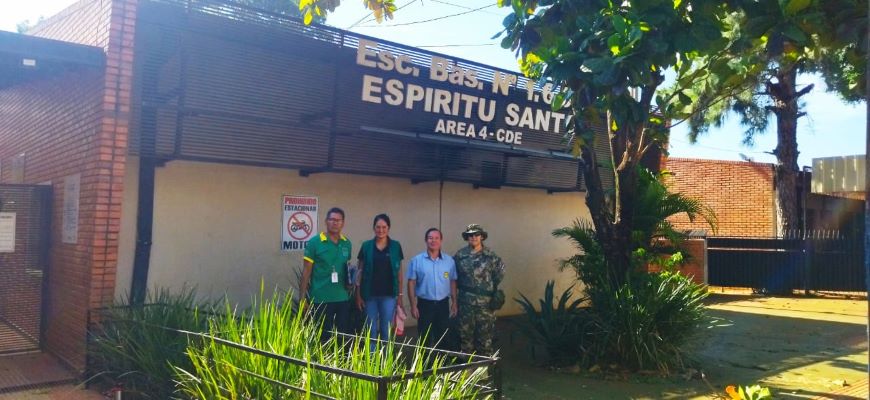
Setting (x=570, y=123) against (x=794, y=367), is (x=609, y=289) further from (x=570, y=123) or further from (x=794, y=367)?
(x=794, y=367)

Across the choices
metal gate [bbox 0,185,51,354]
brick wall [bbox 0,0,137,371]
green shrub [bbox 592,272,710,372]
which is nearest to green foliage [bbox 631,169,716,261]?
green shrub [bbox 592,272,710,372]

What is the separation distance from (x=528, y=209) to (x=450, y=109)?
305 centimetres

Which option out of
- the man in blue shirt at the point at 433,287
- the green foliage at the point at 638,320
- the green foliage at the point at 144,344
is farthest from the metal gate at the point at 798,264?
the green foliage at the point at 144,344

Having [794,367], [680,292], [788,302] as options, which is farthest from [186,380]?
[788,302]

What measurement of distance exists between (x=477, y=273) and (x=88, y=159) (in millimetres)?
4017

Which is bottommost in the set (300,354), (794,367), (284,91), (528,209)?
(794,367)

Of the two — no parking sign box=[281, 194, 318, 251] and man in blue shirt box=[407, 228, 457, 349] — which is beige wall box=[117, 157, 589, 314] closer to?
no parking sign box=[281, 194, 318, 251]

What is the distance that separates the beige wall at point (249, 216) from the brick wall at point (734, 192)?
12460 mm

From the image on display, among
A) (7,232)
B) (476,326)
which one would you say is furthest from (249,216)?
(476,326)

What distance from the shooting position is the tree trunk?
18.6 m

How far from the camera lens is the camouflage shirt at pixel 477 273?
301 inches

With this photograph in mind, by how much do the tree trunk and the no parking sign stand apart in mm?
13670

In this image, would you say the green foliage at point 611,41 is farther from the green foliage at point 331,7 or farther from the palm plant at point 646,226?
the palm plant at point 646,226

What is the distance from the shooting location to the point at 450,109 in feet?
33.8
